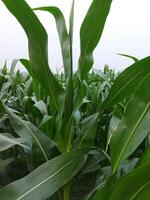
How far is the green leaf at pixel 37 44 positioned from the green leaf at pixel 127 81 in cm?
8

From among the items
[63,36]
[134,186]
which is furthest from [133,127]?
[63,36]

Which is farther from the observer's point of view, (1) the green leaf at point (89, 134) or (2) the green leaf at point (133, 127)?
(1) the green leaf at point (89, 134)

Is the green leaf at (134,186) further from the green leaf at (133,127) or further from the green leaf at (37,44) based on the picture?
the green leaf at (37,44)

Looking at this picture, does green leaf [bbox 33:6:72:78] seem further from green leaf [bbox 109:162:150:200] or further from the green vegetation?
green leaf [bbox 109:162:150:200]

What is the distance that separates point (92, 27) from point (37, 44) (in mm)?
87

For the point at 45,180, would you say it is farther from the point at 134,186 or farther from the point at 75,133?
the point at 75,133

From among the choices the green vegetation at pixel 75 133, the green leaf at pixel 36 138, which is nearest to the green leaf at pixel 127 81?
the green vegetation at pixel 75 133

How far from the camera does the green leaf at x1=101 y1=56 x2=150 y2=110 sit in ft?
1.73

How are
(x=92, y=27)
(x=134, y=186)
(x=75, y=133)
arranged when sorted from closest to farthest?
(x=134, y=186) → (x=92, y=27) → (x=75, y=133)

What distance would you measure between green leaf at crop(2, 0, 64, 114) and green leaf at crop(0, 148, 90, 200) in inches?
4.1

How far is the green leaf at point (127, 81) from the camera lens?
20.7 inches

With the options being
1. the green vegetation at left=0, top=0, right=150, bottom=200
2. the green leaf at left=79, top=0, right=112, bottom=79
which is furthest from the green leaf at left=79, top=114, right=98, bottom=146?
the green leaf at left=79, top=0, right=112, bottom=79

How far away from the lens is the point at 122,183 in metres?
0.41

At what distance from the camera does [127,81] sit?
540 mm
